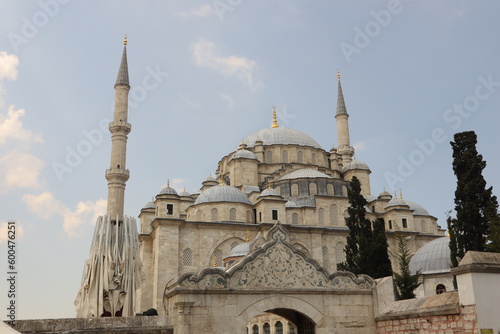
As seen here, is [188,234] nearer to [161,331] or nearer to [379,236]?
[379,236]

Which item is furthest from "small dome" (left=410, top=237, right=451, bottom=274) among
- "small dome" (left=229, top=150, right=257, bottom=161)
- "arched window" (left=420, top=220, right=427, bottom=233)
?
"small dome" (left=229, top=150, right=257, bottom=161)

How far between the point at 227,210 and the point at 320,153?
40.4ft

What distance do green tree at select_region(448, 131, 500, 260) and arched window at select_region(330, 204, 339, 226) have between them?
13969mm

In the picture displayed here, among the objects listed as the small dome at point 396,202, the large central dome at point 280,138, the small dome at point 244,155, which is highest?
the large central dome at point 280,138

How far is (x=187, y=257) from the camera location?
26578 millimetres

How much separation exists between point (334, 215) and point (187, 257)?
32.4 ft

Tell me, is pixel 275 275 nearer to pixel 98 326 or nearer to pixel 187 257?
pixel 98 326

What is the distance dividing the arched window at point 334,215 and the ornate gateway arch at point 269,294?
2203 cm

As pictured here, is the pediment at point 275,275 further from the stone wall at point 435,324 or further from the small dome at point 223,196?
the small dome at point 223,196

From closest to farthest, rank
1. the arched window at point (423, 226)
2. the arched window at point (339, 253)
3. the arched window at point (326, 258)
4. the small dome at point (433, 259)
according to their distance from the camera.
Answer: the small dome at point (433, 259)
the arched window at point (326, 258)
the arched window at point (339, 253)
the arched window at point (423, 226)

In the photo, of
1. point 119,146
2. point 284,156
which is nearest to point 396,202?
point 284,156

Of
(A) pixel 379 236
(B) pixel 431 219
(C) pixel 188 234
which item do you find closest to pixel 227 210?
(C) pixel 188 234

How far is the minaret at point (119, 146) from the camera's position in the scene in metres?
20.5

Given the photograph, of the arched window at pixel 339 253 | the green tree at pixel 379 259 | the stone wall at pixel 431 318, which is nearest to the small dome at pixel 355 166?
the arched window at pixel 339 253
